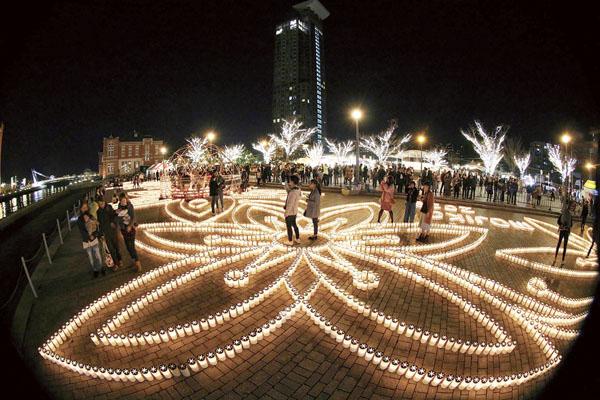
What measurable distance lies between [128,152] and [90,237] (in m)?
73.1

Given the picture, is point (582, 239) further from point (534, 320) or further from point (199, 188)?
point (199, 188)

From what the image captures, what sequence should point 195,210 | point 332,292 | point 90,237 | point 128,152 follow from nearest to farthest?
point 332,292
point 90,237
point 195,210
point 128,152

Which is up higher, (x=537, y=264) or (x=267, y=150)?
(x=267, y=150)

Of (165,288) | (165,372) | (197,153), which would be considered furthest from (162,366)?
(197,153)

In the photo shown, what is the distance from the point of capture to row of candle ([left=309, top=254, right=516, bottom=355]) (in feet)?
13.7

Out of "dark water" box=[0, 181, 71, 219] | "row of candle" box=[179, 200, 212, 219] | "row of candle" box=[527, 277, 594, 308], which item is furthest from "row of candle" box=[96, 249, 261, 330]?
"dark water" box=[0, 181, 71, 219]

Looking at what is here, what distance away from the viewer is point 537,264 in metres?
7.74

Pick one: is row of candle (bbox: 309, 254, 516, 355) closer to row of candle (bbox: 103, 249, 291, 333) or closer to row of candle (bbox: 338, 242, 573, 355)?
row of candle (bbox: 338, 242, 573, 355)

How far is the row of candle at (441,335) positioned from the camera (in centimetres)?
418

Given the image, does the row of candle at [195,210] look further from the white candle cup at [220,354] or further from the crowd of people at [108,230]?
the white candle cup at [220,354]

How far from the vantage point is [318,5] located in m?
150

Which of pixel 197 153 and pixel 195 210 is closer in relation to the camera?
pixel 195 210

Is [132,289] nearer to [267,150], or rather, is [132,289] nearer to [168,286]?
[168,286]

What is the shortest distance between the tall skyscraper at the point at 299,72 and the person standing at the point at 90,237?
128 metres
